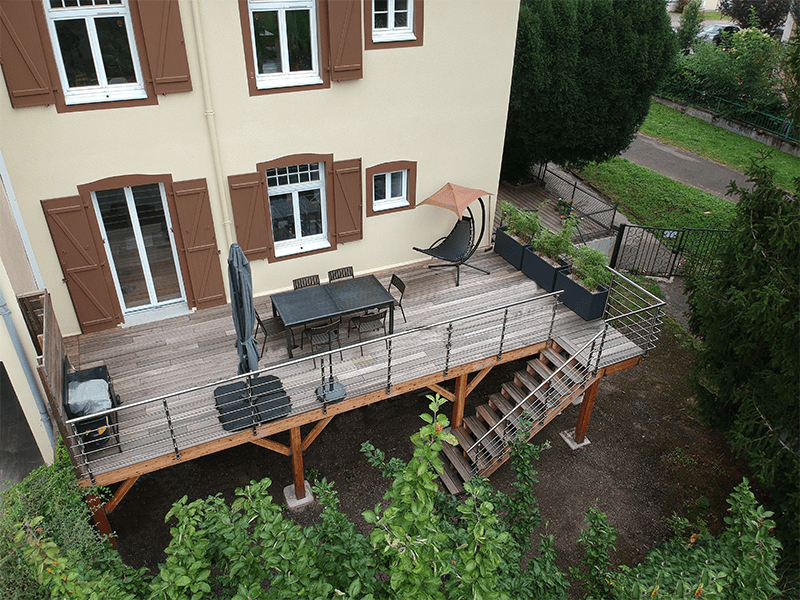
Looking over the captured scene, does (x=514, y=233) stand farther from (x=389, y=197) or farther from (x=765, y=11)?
(x=765, y=11)

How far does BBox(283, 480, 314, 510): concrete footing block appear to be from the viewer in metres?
9.01

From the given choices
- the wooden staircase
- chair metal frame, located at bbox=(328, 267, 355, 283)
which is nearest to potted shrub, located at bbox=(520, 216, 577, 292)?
the wooden staircase

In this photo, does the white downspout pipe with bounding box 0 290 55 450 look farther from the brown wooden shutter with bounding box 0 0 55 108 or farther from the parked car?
the parked car

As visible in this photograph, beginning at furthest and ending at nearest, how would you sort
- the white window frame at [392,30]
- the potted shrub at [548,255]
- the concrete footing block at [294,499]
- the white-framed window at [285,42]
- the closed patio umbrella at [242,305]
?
the potted shrub at [548,255] → the white window frame at [392,30] → the concrete footing block at [294,499] → the white-framed window at [285,42] → the closed patio umbrella at [242,305]

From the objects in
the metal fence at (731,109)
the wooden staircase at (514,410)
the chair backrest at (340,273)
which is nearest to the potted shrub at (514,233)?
the wooden staircase at (514,410)

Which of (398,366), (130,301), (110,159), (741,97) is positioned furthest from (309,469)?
(741,97)

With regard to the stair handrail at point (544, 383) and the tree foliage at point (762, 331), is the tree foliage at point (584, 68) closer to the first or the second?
the tree foliage at point (762, 331)

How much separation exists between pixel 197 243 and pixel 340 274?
228 centimetres

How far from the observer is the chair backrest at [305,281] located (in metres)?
9.77

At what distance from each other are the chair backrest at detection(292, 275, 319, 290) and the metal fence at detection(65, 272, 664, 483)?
138 cm

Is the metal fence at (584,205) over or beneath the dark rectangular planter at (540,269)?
beneath

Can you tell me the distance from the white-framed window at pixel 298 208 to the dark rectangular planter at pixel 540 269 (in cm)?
351

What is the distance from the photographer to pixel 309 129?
927 centimetres

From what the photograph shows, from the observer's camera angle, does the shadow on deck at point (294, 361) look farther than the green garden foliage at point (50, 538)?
Yes
